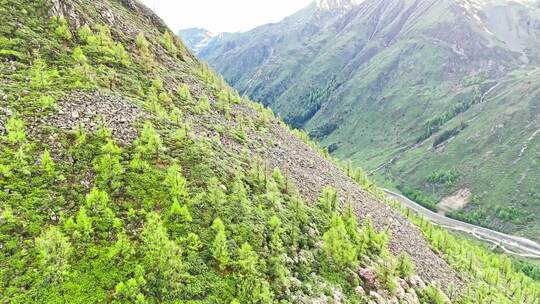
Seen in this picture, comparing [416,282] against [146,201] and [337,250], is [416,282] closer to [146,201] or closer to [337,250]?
[337,250]

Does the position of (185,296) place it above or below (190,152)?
below

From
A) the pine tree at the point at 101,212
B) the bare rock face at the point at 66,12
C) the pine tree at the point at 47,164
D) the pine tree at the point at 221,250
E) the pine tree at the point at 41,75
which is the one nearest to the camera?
the pine tree at the point at 101,212

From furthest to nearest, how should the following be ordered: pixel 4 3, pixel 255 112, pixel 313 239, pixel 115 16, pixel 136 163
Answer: pixel 255 112, pixel 115 16, pixel 4 3, pixel 313 239, pixel 136 163

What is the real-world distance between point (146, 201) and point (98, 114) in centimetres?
1481

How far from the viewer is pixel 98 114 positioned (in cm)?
4381

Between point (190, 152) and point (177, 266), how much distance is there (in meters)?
17.4

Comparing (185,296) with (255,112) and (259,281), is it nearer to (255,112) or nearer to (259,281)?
(259,281)

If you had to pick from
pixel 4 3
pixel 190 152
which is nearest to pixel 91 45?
pixel 4 3

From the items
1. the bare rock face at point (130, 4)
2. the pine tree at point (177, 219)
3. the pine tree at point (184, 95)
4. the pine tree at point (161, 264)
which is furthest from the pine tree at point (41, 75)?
the bare rock face at point (130, 4)

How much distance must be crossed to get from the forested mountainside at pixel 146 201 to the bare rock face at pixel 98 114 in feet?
0.70

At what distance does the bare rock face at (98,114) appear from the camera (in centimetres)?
4109

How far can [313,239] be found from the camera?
44.4 meters

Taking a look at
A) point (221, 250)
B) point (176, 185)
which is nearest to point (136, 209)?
point (176, 185)

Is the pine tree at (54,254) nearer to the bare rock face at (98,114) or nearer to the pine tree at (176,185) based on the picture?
the pine tree at (176,185)
